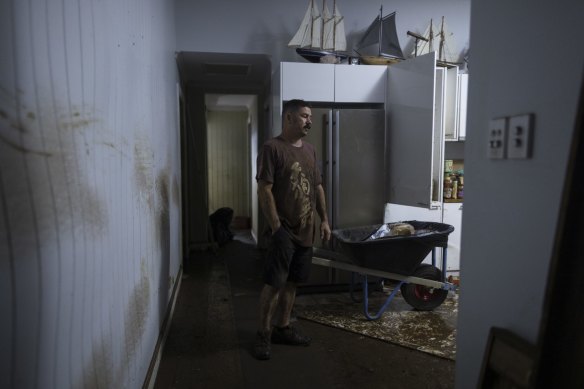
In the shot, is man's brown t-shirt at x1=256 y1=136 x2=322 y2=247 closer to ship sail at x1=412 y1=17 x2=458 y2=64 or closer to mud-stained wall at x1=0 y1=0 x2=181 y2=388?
mud-stained wall at x1=0 y1=0 x2=181 y2=388

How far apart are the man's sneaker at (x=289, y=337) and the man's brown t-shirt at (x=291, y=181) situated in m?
0.57

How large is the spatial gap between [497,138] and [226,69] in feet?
12.1

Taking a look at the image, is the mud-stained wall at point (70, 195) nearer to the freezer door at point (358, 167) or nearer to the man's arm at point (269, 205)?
the man's arm at point (269, 205)

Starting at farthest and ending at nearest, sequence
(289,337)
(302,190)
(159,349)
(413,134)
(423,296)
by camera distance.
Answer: (413,134), (423,296), (289,337), (302,190), (159,349)

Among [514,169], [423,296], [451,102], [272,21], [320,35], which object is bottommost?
[423,296]

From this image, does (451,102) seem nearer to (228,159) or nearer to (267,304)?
(267,304)

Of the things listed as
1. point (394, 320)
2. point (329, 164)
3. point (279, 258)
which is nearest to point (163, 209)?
point (279, 258)

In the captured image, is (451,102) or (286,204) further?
(451,102)

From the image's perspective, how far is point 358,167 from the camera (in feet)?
11.0

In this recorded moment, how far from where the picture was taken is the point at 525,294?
3.14 feet

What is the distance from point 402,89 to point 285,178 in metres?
1.55

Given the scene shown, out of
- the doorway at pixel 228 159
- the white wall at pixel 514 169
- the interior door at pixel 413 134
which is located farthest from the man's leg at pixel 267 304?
the doorway at pixel 228 159

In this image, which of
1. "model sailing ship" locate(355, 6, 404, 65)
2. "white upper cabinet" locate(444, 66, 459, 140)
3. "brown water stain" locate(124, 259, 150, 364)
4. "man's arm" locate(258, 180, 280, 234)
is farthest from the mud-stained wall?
"white upper cabinet" locate(444, 66, 459, 140)

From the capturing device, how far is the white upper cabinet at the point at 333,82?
3.26 metres
